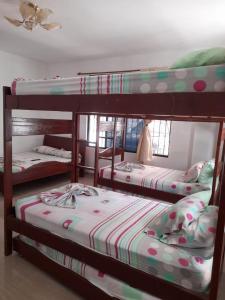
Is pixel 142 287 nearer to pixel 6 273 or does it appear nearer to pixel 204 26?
pixel 6 273

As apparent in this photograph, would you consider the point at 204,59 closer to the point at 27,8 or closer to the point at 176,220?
the point at 176,220

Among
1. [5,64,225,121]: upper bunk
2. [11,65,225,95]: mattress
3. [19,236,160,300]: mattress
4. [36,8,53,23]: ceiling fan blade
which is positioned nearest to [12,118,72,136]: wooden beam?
[5,64,225,121]: upper bunk

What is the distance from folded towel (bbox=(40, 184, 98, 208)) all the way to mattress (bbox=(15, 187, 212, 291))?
62mm

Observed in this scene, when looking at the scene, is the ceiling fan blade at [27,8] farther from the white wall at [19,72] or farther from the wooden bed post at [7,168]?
the white wall at [19,72]

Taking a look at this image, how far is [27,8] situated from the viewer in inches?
86.4

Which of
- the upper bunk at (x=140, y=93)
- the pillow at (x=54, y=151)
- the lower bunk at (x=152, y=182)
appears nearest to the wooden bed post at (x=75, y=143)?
the lower bunk at (x=152, y=182)

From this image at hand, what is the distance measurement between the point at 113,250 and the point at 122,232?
16 cm

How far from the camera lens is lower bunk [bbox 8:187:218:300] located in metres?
1.25

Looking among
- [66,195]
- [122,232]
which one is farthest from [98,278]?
[66,195]

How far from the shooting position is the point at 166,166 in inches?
165

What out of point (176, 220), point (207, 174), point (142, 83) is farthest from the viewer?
point (207, 174)

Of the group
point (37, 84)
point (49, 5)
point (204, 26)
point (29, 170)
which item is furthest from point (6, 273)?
point (204, 26)

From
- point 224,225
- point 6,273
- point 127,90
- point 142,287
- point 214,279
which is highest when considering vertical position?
point 127,90

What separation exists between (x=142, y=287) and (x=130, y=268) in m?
0.13
